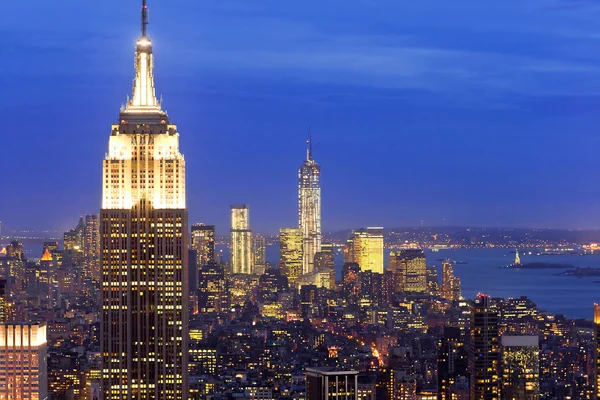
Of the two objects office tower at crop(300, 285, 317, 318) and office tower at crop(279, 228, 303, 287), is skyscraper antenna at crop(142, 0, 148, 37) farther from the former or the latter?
office tower at crop(279, 228, 303, 287)

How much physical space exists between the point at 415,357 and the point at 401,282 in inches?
1268

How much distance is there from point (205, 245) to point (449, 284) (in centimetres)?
1755

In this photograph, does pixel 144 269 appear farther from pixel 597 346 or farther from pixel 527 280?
pixel 527 280

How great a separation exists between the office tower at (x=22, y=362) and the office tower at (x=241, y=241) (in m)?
37.7

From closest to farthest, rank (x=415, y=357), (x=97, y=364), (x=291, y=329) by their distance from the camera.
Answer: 1. (x=97, y=364)
2. (x=415, y=357)
3. (x=291, y=329)

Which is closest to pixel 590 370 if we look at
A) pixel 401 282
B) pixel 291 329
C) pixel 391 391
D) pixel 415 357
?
pixel 391 391

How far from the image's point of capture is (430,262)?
93000 millimetres

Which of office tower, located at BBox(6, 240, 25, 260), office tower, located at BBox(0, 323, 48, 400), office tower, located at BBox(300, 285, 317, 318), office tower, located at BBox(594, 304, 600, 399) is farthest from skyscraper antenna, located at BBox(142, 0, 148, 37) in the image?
office tower, located at BBox(300, 285, 317, 318)

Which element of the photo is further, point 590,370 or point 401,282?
point 401,282

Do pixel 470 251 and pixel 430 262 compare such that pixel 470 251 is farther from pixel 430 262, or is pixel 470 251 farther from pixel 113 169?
pixel 113 169

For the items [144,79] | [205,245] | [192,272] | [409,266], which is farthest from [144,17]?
[409,266]

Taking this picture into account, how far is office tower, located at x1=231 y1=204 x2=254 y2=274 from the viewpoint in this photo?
8319cm

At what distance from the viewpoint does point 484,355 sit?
171ft

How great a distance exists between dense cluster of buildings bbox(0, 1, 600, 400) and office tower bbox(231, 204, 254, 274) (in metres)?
0.14
